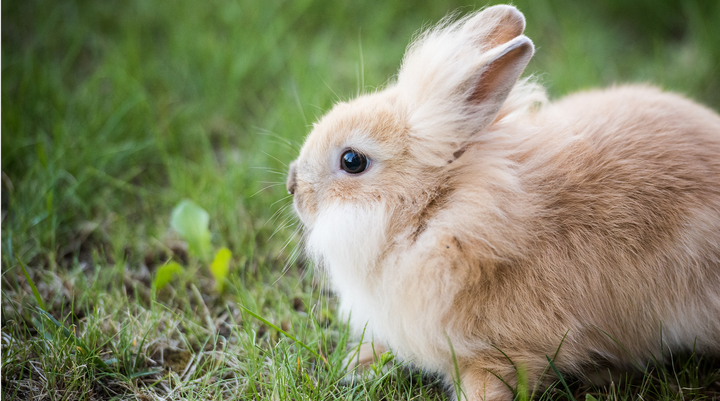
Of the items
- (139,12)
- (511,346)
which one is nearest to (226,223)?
(511,346)

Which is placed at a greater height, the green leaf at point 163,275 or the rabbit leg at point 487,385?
the rabbit leg at point 487,385

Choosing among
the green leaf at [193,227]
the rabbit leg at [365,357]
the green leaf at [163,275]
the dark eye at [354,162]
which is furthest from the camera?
the green leaf at [193,227]

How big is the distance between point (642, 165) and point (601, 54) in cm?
249

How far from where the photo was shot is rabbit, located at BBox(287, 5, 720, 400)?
68.1 inches

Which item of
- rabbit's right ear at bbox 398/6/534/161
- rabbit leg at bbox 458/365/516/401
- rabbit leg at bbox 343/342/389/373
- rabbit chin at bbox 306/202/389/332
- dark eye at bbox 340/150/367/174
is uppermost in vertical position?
rabbit's right ear at bbox 398/6/534/161

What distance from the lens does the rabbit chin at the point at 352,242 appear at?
70.1 inches

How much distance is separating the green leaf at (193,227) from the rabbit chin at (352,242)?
2.48 ft

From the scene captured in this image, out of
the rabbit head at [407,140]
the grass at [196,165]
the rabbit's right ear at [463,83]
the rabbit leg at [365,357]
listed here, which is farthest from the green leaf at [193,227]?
the rabbit's right ear at [463,83]

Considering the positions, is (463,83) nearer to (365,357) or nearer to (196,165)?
(365,357)

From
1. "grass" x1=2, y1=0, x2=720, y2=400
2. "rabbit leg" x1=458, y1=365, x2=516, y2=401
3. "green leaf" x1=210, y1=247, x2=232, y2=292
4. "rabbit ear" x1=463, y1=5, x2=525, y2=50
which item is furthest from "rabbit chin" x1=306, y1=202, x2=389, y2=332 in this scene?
"rabbit ear" x1=463, y1=5, x2=525, y2=50

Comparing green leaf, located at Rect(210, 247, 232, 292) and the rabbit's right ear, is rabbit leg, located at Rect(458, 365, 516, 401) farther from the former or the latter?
green leaf, located at Rect(210, 247, 232, 292)

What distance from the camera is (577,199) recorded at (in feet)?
5.79

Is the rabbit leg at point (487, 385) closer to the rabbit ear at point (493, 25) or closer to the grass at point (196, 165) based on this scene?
the grass at point (196, 165)

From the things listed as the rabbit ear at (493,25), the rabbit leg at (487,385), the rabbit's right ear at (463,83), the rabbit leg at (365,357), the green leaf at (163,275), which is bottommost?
the rabbit leg at (365,357)
